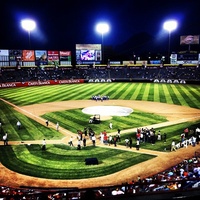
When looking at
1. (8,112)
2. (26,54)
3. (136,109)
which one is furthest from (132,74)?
(8,112)

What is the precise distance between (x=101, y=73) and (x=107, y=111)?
50.9 metres

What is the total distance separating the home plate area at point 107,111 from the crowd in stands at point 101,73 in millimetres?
41704

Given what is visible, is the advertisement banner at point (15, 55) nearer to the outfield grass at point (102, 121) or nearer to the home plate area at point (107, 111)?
the home plate area at point (107, 111)

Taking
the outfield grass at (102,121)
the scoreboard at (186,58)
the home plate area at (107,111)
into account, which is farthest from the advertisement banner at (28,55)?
the scoreboard at (186,58)

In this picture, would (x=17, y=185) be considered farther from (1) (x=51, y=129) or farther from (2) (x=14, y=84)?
(2) (x=14, y=84)

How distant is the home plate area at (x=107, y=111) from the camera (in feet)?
111

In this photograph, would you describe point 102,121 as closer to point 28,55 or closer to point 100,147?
point 100,147

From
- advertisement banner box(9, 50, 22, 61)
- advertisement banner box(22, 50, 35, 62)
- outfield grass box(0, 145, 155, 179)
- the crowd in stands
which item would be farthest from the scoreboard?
outfield grass box(0, 145, 155, 179)

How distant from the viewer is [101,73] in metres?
85.4

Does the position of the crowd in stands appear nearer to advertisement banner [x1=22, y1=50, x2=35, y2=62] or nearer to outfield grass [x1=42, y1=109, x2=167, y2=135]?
advertisement banner [x1=22, y1=50, x2=35, y2=62]

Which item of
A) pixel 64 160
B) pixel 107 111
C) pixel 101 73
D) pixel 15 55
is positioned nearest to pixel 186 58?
pixel 101 73

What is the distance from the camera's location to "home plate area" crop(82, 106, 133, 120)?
33.9 metres

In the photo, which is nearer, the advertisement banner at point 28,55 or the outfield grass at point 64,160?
the outfield grass at point 64,160

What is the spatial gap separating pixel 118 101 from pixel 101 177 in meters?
28.0
